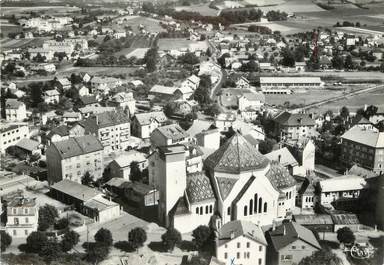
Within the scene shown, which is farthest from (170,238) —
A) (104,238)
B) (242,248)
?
(242,248)

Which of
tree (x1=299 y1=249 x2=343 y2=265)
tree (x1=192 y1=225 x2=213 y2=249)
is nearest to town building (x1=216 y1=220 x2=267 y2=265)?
tree (x1=192 y1=225 x2=213 y2=249)

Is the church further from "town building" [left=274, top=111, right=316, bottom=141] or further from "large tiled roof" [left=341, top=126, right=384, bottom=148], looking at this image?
"town building" [left=274, top=111, right=316, bottom=141]

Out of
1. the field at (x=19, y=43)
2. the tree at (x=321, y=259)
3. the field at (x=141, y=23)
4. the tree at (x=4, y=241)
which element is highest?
the field at (x=141, y=23)

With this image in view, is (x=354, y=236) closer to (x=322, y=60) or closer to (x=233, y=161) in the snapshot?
(x=233, y=161)

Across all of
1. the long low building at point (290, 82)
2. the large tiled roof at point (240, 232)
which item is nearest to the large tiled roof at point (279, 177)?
the large tiled roof at point (240, 232)

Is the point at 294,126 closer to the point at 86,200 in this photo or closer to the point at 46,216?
the point at 86,200

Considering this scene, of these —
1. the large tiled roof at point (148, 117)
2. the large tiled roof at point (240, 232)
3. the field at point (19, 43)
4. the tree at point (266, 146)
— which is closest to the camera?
the large tiled roof at point (240, 232)

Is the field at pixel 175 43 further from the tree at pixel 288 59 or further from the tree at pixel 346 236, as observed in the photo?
the tree at pixel 346 236
